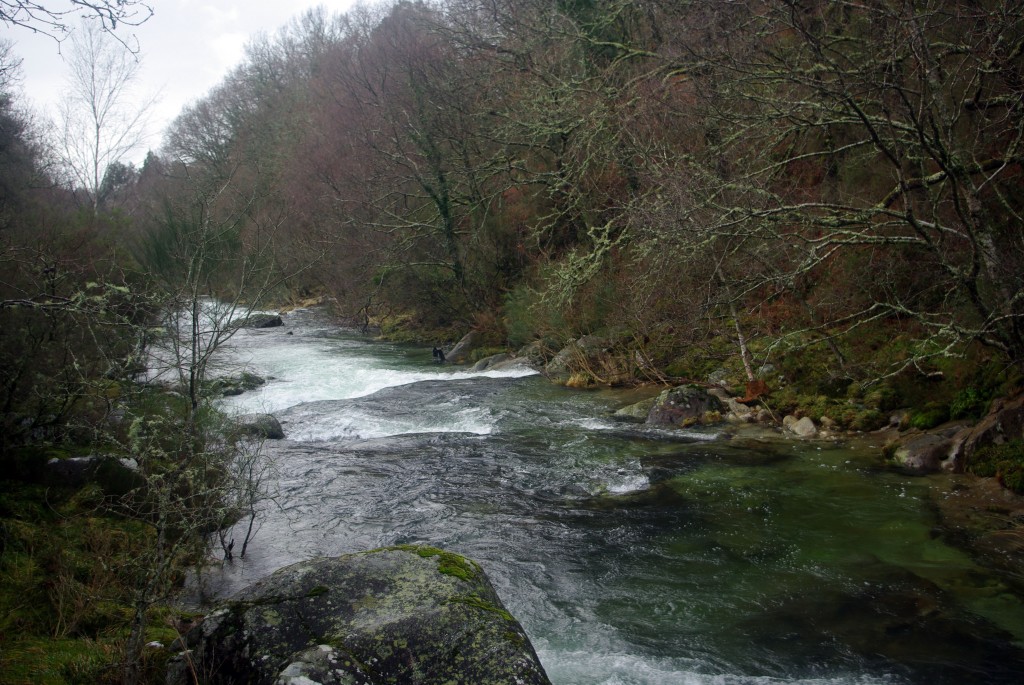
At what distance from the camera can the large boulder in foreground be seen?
3.45 metres

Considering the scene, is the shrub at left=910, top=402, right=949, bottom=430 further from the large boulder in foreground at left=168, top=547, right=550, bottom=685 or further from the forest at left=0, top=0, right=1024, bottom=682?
the large boulder in foreground at left=168, top=547, right=550, bottom=685

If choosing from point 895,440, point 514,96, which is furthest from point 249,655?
point 514,96

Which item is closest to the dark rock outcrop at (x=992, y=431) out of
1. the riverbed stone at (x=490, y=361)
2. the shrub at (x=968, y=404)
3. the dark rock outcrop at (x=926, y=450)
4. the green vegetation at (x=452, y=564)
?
the dark rock outcrop at (x=926, y=450)

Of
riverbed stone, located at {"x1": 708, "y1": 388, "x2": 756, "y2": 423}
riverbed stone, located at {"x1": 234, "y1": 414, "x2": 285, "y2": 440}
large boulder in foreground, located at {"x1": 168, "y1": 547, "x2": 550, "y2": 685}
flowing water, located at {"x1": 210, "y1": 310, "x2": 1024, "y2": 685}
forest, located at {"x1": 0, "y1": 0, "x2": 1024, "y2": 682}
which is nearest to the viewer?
large boulder in foreground, located at {"x1": 168, "y1": 547, "x2": 550, "y2": 685}

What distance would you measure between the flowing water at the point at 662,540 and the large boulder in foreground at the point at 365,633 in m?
1.53

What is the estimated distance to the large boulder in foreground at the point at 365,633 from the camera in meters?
3.45

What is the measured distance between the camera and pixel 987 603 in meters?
5.69

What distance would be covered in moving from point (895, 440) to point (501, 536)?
5485mm

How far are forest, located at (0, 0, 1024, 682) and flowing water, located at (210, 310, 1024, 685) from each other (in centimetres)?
177

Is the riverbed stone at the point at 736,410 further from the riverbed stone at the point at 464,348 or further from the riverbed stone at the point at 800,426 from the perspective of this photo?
the riverbed stone at the point at 464,348

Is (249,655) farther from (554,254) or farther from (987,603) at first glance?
(554,254)

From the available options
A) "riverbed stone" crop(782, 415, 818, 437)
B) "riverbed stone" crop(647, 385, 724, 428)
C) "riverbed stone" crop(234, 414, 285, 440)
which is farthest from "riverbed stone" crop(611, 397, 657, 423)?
"riverbed stone" crop(234, 414, 285, 440)

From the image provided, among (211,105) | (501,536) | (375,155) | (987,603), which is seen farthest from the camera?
Answer: (211,105)

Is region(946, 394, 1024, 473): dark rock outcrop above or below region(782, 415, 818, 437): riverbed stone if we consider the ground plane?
above
